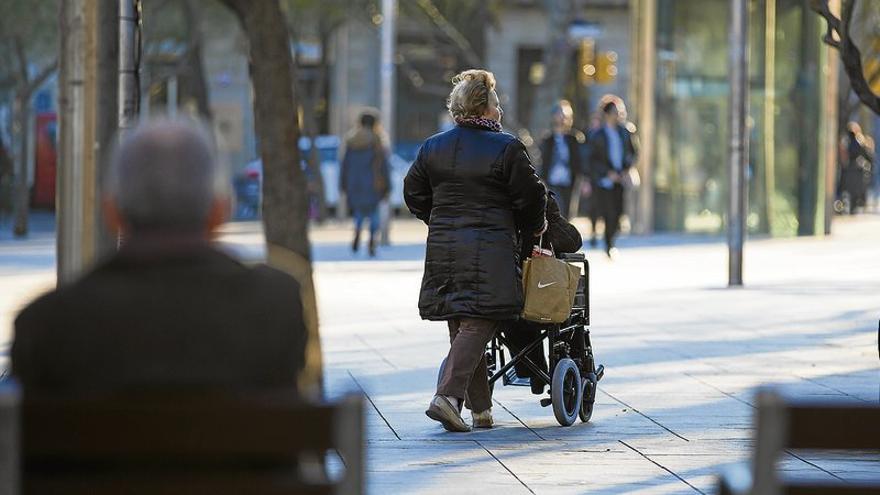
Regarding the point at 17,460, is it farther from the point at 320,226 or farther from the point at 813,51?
the point at 320,226

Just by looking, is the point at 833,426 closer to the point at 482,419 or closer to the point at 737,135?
the point at 482,419

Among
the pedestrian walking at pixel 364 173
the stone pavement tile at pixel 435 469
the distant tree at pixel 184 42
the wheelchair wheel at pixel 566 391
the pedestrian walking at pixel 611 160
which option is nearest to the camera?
the stone pavement tile at pixel 435 469

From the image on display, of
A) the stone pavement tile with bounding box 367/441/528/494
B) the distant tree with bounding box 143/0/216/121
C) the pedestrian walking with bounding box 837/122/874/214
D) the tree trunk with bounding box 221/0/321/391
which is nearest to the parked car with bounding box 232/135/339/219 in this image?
the distant tree with bounding box 143/0/216/121

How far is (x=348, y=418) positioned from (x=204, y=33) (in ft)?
140

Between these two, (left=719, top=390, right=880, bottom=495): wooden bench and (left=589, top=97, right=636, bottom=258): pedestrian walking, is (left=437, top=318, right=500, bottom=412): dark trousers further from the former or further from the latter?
(left=589, top=97, right=636, bottom=258): pedestrian walking

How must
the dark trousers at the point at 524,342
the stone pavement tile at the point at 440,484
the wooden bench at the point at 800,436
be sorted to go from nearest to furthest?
the wooden bench at the point at 800,436 → the stone pavement tile at the point at 440,484 → the dark trousers at the point at 524,342

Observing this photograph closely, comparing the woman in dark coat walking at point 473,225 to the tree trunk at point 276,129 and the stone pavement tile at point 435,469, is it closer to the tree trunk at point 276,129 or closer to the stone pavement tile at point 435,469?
the stone pavement tile at point 435,469

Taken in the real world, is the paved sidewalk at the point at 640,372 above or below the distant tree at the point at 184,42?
below

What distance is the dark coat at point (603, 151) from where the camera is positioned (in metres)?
23.2

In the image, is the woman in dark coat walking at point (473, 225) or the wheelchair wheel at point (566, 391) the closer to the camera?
the woman in dark coat walking at point (473, 225)

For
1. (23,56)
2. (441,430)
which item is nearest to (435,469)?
(441,430)

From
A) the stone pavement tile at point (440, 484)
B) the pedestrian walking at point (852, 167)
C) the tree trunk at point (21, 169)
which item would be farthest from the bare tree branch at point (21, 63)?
the stone pavement tile at point (440, 484)

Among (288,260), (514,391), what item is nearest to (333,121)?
(514,391)

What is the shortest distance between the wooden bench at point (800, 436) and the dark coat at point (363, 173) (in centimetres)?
2094
